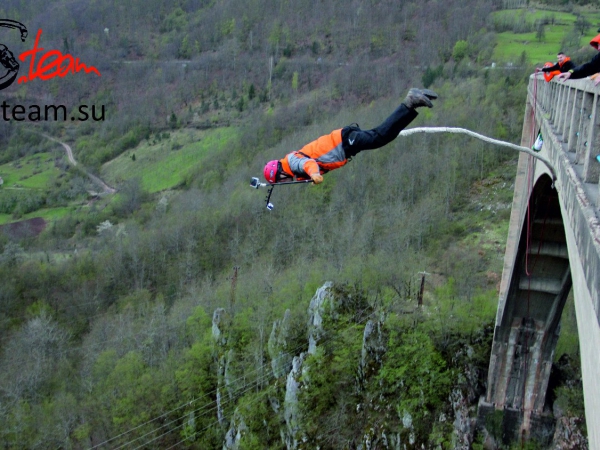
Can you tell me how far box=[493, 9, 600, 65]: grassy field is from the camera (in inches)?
2893

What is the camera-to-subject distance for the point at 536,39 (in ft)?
265

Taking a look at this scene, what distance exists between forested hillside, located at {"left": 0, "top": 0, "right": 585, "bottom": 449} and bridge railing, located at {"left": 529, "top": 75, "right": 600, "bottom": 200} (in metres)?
16.0

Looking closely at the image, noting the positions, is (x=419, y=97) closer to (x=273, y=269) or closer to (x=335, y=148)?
(x=335, y=148)

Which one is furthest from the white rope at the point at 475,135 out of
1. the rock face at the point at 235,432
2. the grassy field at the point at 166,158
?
the grassy field at the point at 166,158

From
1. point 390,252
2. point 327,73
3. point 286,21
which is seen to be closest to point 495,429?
point 390,252

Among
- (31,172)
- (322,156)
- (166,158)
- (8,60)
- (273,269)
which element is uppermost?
(322,156)

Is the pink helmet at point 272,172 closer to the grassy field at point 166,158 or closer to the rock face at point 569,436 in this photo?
the rock face at point 569,436

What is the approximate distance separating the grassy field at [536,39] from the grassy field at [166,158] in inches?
1693

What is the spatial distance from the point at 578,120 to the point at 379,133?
3169mm

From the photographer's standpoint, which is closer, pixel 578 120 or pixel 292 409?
pixel 578 120

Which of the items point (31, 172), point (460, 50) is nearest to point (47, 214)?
point (31, 172)

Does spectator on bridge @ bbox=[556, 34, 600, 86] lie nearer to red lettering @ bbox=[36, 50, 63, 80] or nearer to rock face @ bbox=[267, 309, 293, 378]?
rock face @ bbox=[267, 309, 293, 378]

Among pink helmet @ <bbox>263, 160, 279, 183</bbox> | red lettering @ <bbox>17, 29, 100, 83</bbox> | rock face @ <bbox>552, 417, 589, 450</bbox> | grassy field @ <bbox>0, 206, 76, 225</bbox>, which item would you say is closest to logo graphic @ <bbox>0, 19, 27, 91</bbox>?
red lettering @ <bbox>17, 29, 100, 83</bbox>

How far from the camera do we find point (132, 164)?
101125 millimetres
